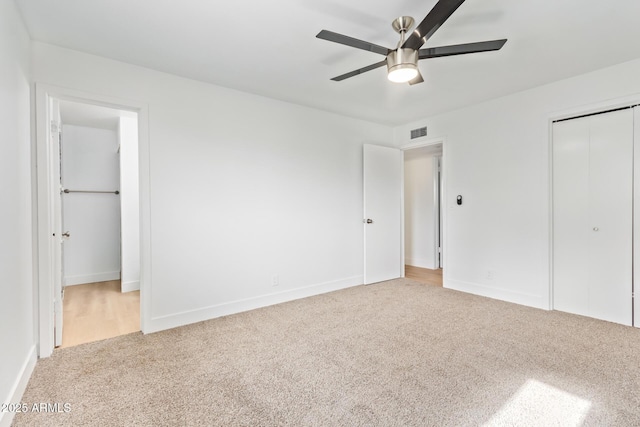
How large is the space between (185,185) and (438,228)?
467 cm

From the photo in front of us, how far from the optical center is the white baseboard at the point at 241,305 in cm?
296

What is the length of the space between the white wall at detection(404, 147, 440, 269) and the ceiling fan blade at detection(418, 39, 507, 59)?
12.7 ft

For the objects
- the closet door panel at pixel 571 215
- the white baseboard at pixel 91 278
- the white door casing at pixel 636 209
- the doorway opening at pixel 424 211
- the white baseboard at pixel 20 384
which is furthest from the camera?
the doorway opening at pixel 424 211

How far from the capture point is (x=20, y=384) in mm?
1904

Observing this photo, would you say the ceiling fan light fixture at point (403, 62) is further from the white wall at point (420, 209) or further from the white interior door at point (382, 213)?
the white wall at point (420, 209)

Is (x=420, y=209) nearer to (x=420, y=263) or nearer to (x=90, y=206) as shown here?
(x=420, y=263)

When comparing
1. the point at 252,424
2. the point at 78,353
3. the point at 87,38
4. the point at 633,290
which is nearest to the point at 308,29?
the point at 87,38

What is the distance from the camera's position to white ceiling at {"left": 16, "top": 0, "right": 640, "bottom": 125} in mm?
2018

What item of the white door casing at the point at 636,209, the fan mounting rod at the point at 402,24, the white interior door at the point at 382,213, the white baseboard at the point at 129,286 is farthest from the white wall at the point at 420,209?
the white baseboard at the point at 129,286

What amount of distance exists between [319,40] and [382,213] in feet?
9.41

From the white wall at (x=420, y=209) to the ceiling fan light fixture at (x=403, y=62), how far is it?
3866 mm

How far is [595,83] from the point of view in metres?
3.07

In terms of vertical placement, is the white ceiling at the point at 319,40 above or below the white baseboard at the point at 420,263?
above

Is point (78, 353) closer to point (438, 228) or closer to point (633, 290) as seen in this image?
point (633, 290)
